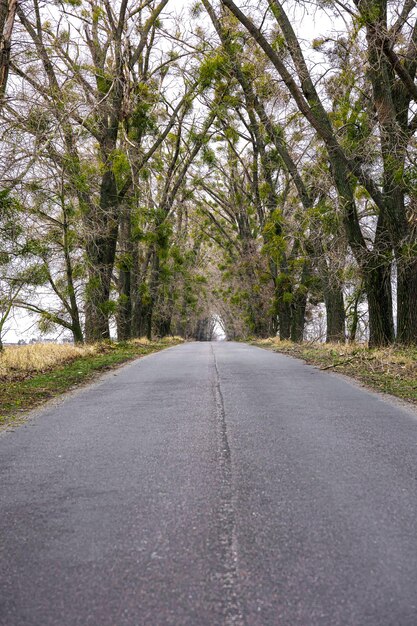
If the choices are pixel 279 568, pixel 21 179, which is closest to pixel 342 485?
pixel 279 568

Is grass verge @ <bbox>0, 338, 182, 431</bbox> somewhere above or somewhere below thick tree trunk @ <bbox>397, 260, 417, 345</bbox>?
below

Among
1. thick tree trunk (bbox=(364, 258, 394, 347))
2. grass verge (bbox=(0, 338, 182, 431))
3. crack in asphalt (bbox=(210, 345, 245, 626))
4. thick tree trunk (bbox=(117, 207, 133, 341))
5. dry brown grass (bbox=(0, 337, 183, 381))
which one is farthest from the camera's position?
thick tree trunk (bbox=(117, 207, 133, 341))

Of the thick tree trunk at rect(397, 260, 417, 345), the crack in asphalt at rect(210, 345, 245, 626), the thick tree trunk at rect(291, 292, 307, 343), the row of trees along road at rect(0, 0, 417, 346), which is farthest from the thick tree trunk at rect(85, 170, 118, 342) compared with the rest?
the crack in asphalt at rect(210, 345, 245, 626)

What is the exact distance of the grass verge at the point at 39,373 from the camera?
21.1 ft

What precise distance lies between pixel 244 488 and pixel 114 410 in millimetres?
2994

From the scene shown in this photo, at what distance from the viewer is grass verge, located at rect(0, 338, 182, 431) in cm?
645

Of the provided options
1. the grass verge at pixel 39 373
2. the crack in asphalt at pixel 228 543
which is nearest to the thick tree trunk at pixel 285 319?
the grass verge at pixel 39 373

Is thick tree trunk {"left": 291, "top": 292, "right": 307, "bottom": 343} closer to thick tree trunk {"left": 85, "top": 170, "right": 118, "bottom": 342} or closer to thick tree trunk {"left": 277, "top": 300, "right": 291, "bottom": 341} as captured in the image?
thick tree trunk {"left": 277, "top": 300, "right": 291, "bottom": 341}

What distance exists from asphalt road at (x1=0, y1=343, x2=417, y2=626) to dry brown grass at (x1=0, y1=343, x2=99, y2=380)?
4.62 metres

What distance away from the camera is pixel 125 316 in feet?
75.3

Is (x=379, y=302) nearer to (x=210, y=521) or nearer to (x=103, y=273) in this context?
(x=103, y=273)

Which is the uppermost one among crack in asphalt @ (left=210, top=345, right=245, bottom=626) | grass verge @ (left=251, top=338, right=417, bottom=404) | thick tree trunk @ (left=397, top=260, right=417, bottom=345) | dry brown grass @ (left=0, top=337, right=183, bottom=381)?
thick tree trunk @ (left=397, top=260, right=417, bottom=345)

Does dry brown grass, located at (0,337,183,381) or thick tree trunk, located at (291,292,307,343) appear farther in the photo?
thick tree trunk, located at (291,292,307,343)

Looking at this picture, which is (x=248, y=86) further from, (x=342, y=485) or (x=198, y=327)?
(x=198, y=327)
